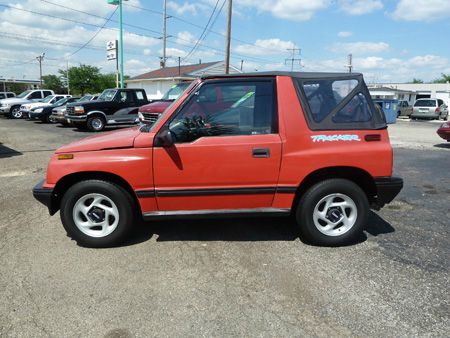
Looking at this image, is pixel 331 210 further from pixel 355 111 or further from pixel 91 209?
pixel 91 209

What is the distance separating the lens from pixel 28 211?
5.16 m

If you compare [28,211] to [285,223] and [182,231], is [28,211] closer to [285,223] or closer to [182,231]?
[182,231]

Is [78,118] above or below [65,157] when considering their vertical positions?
below

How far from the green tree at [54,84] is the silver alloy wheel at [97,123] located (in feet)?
201

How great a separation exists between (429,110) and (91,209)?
31.0 m

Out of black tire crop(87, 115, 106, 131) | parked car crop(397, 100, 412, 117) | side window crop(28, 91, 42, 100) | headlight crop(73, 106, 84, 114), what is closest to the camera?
headlight crop(73, 106, 84, 114)

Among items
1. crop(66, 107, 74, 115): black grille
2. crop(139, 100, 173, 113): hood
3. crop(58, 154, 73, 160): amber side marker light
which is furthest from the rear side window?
crop(66, 107, 74, 115): black grille

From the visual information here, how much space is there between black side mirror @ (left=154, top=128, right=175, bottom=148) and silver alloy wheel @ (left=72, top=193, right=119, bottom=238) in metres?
0.82

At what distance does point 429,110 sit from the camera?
2888cm

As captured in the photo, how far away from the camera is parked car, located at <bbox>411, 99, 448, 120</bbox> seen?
28.9 m

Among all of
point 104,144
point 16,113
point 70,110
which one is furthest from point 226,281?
point 16,113

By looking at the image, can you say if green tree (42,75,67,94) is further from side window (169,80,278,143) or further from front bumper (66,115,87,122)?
side window (169,80,278,143)

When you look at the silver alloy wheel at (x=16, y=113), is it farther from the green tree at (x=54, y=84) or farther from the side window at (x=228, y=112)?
the green tree at (x=54, y=84)

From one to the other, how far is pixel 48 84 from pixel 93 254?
A: 81.7 m
